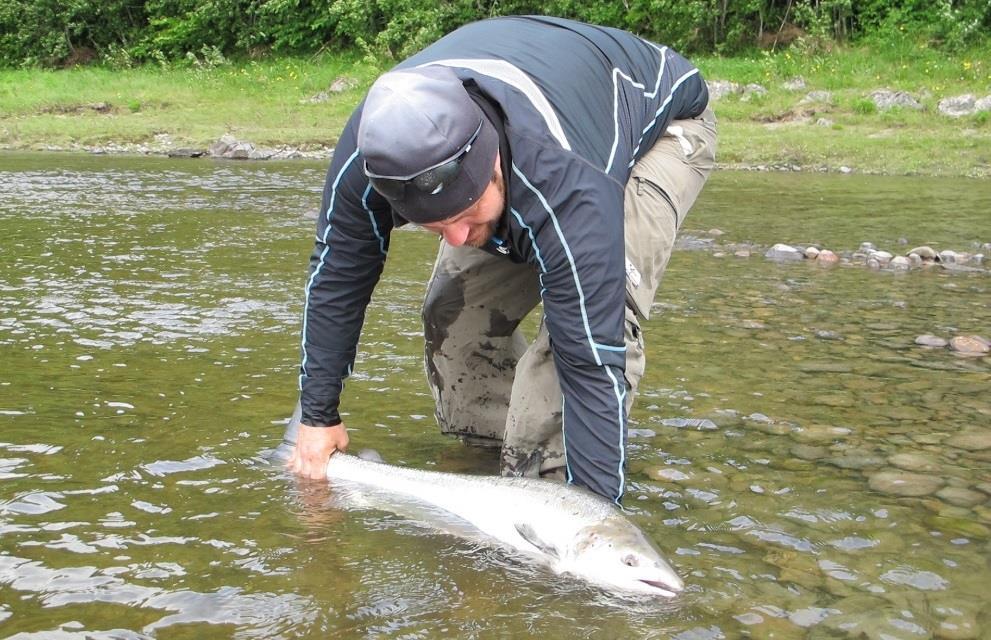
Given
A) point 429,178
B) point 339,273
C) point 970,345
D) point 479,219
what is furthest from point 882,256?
point 429,178

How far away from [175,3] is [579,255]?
36.9 m

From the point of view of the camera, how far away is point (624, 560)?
3.26 metres

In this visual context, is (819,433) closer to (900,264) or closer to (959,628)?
(959,628)

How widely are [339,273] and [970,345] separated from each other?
4148 millimetres

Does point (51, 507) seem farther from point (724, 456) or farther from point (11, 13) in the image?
point (11, 13)

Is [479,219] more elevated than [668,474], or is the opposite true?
[479,219]

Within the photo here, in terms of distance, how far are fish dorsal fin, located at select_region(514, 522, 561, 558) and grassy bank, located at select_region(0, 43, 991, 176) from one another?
13.4m

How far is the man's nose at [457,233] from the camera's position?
312 centimetres

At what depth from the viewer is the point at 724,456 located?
14.8 feet

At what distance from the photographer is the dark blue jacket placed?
9.89 ft

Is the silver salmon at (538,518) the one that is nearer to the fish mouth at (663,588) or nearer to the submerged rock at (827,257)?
the fish mouth at (663,588)

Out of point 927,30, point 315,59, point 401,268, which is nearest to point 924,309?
point 401,268

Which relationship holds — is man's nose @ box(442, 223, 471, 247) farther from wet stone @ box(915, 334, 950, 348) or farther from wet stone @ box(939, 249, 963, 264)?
wet stone @ box(939, 249, 963, 264)

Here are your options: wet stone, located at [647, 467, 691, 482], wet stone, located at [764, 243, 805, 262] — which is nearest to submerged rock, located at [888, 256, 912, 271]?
wet stone, located at [764, 243, 805, 262]
